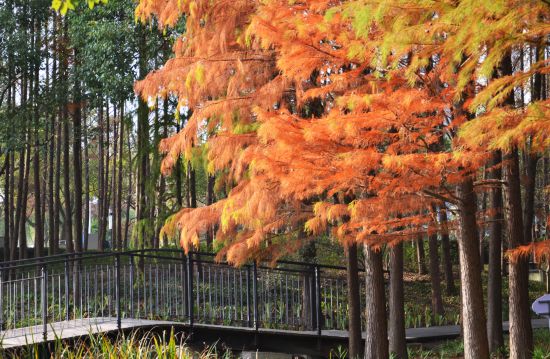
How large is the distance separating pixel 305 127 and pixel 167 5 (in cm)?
433

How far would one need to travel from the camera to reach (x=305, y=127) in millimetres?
8547

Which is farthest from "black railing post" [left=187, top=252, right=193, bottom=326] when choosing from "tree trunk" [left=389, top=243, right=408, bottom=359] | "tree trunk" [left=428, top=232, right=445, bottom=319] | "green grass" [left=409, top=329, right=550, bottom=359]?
"tree trunk" [left=428, top=232, right=445, bottom=319]

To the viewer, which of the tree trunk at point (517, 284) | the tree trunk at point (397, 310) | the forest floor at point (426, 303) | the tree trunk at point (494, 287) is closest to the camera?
the tree trunk at point (517, 284)

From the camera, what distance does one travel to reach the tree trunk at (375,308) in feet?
38.8

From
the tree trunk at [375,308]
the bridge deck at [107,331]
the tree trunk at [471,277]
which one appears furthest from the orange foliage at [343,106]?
the bridge deck at [107,331]

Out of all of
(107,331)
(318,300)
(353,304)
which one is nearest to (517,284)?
(353,304)

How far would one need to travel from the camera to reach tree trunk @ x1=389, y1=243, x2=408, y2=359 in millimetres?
Result: 12688

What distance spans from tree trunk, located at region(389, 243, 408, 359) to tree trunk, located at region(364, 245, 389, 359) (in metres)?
0.77

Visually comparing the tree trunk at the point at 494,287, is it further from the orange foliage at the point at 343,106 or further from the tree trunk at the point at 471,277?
the tree trunk at the point at 471,277

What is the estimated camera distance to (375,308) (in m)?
11.9

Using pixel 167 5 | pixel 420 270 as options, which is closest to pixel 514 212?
pixel 167 5

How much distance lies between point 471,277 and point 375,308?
2389 millimetres

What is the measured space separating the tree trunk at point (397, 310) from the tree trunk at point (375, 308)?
77 centimetres

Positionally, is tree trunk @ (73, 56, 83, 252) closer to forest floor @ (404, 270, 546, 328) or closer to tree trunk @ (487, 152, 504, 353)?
forest floor @ (404, 270, 546, 328)
